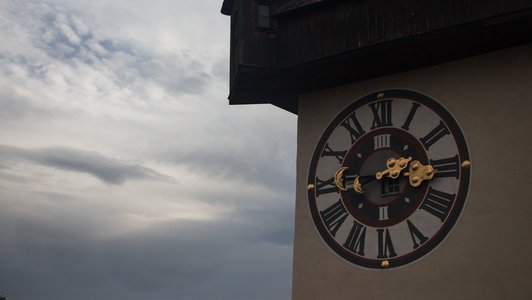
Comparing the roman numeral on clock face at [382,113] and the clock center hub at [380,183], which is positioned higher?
the roman numeral on clock face at [382,113]

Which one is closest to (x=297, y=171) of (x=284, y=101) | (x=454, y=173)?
(x=284, y=101)

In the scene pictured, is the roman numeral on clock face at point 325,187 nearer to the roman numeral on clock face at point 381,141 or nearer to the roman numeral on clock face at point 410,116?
the roman numeral on clock face at point 381,141

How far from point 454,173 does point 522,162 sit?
3.12 ft

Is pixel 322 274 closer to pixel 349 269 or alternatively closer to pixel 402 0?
pixel 349 269

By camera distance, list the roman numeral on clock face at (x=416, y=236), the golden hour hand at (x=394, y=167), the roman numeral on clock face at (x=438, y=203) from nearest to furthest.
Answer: the roman numeral on clock face at (x=438, y=203), the roman numeral on clock face at (x=416, y=236), the golden hour hand at (x=394, y=167)

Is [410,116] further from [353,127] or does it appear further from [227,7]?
[227,7]

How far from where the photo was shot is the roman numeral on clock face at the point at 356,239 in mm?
10602

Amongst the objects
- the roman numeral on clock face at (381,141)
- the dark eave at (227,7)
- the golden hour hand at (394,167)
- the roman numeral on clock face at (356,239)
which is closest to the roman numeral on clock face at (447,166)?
the golden hour hand at (394,167)

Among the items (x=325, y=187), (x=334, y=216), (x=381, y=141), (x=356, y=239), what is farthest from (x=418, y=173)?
(x=325, y=187)

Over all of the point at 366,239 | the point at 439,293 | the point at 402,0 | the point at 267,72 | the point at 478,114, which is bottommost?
the point at 439,293

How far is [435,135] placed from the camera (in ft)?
34.1

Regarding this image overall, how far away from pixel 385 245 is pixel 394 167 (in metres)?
1.16

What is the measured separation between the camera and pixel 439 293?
9.58 metres

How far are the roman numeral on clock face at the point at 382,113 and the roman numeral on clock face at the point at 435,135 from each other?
2.25 feet
